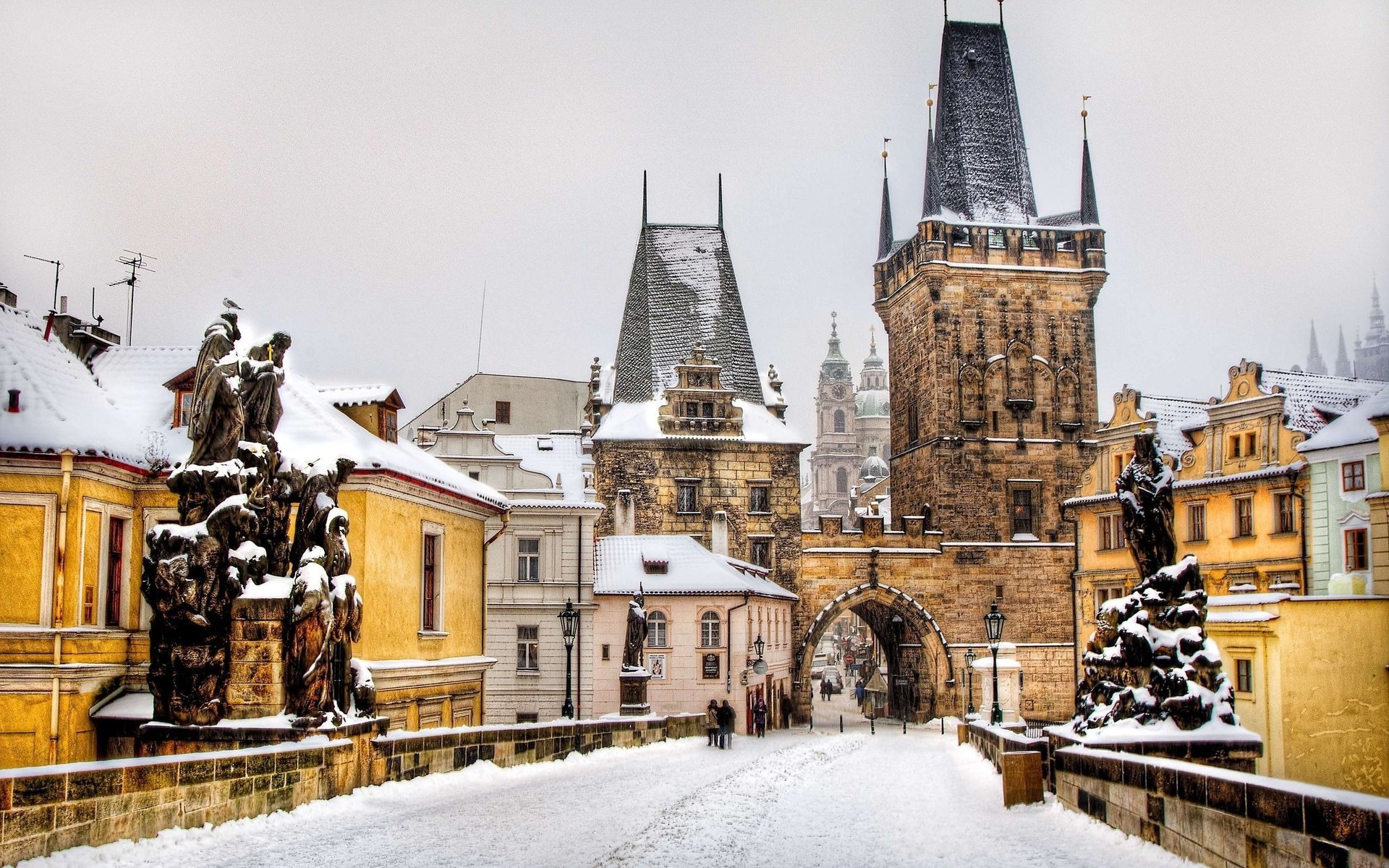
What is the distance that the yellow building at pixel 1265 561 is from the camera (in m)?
26.9

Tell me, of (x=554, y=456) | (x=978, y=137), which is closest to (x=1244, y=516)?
(x=554, y=456)

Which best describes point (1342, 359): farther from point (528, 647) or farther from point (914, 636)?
point (914, 636)

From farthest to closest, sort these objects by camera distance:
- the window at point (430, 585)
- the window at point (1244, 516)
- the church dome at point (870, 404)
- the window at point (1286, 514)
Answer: the church dome at point (870, 404) < the window at point (1244, 516) < the window at point (1286, 514) < the window at point (430, 585)

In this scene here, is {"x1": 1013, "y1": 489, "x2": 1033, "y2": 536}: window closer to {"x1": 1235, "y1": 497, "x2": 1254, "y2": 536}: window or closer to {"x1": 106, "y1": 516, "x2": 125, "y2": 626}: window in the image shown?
{"x1": 1235, "y1": 497, "x2": 1254, "y2": 536}: window

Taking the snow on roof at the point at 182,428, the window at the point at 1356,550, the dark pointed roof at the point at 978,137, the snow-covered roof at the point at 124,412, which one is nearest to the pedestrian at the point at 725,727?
the snow-covered roof at the point at 124,412

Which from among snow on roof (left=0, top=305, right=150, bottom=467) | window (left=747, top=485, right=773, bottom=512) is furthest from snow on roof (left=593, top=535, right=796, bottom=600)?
snow on roof (left=0, top=305, right=150, bottom=467)

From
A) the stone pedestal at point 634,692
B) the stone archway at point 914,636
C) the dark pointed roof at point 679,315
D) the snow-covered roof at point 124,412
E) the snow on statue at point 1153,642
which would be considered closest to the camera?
the snow on statue at point 1153,642

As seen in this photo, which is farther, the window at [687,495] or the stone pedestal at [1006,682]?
the window at [687,495]

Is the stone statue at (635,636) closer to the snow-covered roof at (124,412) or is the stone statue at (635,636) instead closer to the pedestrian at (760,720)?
the snow-covered roof at (124,412)

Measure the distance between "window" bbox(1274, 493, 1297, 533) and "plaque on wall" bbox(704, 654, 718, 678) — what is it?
49.0ft

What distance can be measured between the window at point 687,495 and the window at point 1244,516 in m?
18.3

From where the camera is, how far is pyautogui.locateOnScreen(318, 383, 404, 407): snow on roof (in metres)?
24.9

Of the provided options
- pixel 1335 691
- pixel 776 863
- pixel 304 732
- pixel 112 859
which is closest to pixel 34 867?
pixel 112 859

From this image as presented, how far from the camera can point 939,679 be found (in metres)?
51.0
